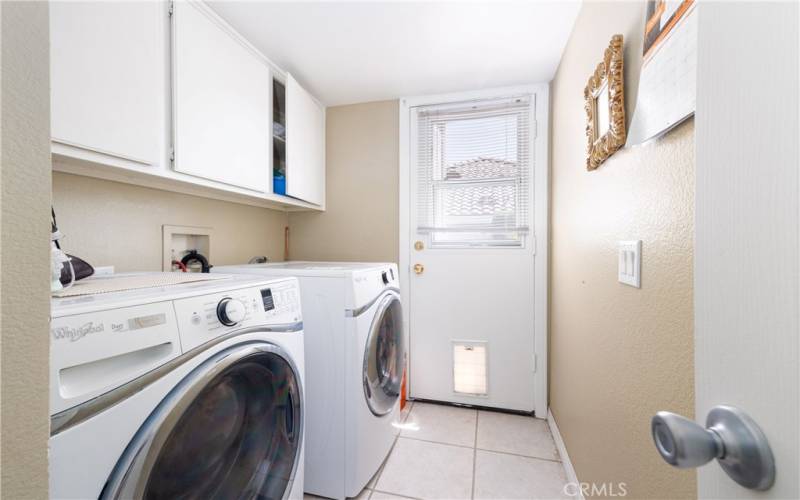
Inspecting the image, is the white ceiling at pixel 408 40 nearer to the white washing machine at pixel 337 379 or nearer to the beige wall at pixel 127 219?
the beige wall at pixel 127 219

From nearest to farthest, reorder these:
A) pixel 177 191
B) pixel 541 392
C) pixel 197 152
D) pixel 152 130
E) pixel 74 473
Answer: pixel 74 473, pixel 152 130, pixel 197 152, pixel 177 191, pixel 541 392

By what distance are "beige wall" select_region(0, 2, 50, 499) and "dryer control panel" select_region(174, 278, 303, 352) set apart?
0.37m

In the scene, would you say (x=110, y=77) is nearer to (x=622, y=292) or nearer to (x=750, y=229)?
(x=750, y=229)

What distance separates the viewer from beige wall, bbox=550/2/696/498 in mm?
650

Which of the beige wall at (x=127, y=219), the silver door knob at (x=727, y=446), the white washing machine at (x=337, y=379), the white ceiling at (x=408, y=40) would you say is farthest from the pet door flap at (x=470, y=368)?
the silver door knob at (x=727, y=446)

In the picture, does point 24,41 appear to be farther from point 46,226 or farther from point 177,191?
point 177,191

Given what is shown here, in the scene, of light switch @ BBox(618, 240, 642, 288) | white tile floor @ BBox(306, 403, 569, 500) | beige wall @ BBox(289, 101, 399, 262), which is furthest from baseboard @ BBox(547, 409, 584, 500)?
beige wall @ BBox(289, 101, 399, 262)

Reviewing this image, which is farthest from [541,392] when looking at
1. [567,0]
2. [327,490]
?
[567,0]

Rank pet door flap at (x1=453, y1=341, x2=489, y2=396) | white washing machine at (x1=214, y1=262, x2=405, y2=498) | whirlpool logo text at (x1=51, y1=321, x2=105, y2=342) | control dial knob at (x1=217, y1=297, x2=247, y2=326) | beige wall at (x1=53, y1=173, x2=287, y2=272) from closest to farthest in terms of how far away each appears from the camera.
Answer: whirlpool logo text at (x1=51, y1=321, x2=105, y2=342) < control dial knob at (x1=217, y1=297, x2=247, y2=326) < beige wall at (x1=53, y1=173, x2=287, y2=272) < white washing machine at (x1=214, y1=262, x2=405, y2=498) < pet door flap at (x1=453, y1=341, x2=489, y2=396)

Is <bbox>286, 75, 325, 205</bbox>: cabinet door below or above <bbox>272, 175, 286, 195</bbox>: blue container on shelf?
above

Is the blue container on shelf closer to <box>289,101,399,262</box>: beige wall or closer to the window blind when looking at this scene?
<box>289,101,399,262</box>: beige wall

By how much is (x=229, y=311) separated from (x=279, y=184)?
3.79 feet

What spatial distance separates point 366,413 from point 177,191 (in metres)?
1.38

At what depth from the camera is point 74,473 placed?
51cm
